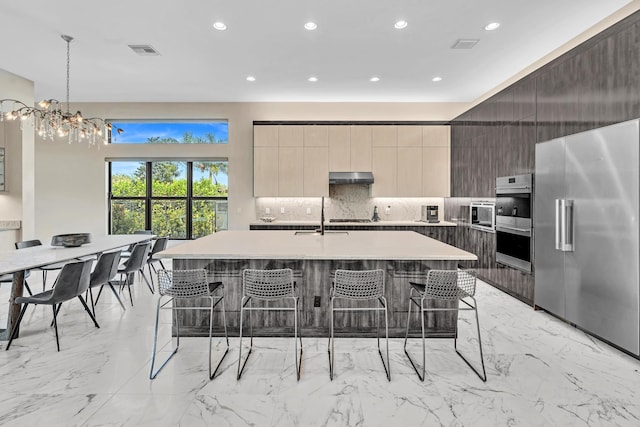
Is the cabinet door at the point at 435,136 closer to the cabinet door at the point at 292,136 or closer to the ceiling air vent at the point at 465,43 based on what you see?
the ceiling air vent at the point at 465,43

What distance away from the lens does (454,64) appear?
15.3 feet

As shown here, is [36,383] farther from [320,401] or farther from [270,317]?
[320,401]

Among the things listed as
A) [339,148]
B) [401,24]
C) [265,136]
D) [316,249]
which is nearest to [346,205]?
[339,148]

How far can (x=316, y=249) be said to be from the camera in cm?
291

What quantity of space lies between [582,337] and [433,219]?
10.9 feet

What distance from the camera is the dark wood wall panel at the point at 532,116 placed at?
279cm

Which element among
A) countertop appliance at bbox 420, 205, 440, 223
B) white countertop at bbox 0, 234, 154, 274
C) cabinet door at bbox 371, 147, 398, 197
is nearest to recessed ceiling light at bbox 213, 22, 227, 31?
white countertop at bbox 0, 234, 154, 274

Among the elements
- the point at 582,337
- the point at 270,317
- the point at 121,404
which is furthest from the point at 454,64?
the point at 121,404

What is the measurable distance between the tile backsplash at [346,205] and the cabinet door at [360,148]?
1.60 ft

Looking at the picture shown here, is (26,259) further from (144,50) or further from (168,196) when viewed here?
(168,196)

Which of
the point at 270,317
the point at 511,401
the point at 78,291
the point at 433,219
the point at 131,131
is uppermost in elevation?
the point at 131,131

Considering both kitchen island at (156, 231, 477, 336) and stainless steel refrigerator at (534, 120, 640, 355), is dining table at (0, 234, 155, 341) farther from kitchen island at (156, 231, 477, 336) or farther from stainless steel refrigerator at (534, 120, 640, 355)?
stainless steel refrigerator at (534, 120, 640, 355)

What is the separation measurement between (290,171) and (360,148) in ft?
4.54

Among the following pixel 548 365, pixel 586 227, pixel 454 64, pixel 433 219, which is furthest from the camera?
pixel 433 219
